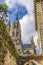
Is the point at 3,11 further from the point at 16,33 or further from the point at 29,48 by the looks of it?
the point at 29,48

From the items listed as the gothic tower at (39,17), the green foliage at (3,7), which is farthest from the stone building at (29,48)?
the green foliage at (3,7)

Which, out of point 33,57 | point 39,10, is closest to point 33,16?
point 39,10

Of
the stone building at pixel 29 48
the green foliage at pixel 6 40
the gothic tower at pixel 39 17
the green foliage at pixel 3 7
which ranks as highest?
the green foliage at pixel 3 7

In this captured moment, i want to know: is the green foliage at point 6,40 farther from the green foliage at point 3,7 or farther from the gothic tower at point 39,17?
the gothic tower at point 39,17

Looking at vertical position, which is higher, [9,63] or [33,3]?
[33,3]

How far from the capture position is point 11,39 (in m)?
18.2

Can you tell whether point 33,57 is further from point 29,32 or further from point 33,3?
point 33,3

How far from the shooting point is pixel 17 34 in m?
18.4

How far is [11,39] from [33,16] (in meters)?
1.39

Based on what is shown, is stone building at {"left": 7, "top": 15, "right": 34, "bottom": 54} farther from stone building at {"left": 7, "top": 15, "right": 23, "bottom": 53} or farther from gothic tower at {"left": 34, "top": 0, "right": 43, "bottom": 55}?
gothic tower at {"left": 34, "top": 0, "right": 43, "bottom": 55}

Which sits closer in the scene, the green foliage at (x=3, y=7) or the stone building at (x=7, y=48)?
the stone building at (x=7, y=48)

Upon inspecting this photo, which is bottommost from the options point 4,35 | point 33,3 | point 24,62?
point 24,62

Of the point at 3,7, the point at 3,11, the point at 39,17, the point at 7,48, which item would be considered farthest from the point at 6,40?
the point at 39,17

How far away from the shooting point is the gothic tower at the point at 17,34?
18.2 metres
